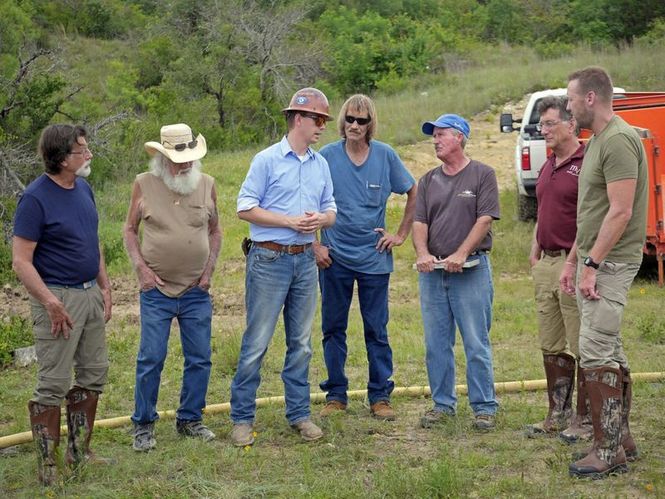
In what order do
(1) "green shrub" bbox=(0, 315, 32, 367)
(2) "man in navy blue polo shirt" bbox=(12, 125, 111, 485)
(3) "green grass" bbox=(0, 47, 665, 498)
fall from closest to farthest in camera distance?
(3) "green grass" bbox=(0, 47, 665, 498), (2) "man in navy blue polo shirt" bbox=(12, 125, 111, 485), (1) "green shrub" bbox=(0, 315, 32, 367)

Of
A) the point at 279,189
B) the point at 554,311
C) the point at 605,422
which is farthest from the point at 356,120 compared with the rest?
the point at 605,422

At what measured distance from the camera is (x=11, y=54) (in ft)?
72.7

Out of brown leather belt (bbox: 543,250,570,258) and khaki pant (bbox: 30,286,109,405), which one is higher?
brown leather belt (bbox: 543,250,570,258)

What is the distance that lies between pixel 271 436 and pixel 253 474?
2.68 ft

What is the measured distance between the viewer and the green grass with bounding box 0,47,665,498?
5.30m

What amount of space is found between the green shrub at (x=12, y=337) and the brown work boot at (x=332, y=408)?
126 inches

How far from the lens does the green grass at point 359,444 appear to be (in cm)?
530

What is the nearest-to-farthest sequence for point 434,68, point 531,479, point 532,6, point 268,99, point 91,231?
1. point 531,479
2. point 91,231
3. point 268,99
4. point 434,68
5. point 532,6

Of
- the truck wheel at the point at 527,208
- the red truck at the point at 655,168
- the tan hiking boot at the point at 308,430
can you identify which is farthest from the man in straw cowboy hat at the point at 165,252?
the truck wheel at the point at 527,208

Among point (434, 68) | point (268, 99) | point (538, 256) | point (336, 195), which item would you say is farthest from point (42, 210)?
point (434, 68)

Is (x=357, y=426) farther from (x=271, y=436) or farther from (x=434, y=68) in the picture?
(x=434, y=68)

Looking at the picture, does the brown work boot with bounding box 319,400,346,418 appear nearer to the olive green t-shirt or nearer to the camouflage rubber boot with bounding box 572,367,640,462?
the camouflage rubber boot with bounding box 572,367,640,462

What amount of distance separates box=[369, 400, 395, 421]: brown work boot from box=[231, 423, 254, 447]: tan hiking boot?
3.11ft

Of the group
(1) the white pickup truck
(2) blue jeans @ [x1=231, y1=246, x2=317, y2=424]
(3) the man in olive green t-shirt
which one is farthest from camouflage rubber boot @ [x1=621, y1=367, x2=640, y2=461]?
(1) the white pickup truck
